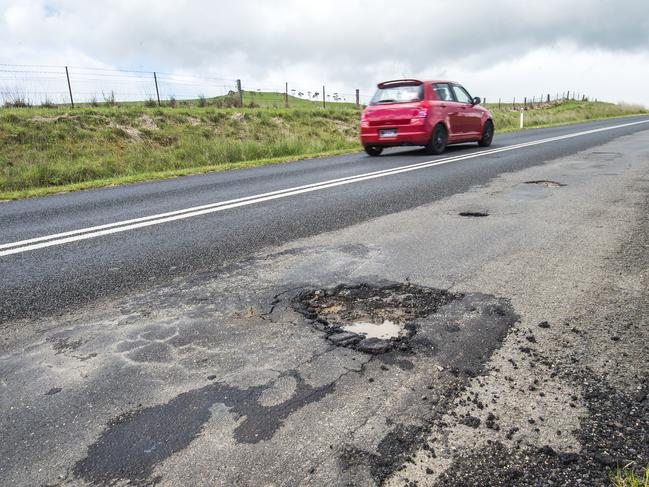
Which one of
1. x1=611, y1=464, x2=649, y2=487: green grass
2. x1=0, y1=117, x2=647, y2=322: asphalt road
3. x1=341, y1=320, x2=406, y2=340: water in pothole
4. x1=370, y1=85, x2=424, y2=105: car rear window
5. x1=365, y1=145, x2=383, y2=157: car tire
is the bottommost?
x1=611, y1=464, x2=649, y2=487: green grass

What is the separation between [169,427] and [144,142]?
771 inches

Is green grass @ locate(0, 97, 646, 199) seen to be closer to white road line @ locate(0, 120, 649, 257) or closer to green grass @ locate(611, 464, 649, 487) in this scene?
white road line @ locate(0, 120, 649, 257)

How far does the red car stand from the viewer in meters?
11.6

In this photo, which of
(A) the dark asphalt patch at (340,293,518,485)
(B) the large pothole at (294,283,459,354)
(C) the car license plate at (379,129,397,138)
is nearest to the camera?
(A) the dark asphalt patch at (340,293,518,485)

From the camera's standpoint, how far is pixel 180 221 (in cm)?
561

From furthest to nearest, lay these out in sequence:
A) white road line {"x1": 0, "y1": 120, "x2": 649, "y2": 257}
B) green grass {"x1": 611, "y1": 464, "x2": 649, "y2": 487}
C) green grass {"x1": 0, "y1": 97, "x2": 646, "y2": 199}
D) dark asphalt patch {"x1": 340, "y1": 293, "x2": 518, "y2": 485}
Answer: green grass {"x1": 0, "y1": 97, "x2": 646, "y2": 199}, white road line {"x1": 0, "y1": 120, "x2": 649, "y2": 257}, dark asphalt patch {"x1": 340, "y1": 293, "x2": 518, "y2": 485}, green grass {"x1": 611, "y1": 464, "x2": 649, "y2": 487}

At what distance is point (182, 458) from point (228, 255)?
2606 mm

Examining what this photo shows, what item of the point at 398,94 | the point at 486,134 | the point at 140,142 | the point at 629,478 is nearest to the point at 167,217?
the point at 629,478

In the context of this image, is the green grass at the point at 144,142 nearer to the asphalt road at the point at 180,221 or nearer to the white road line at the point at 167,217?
the asphalt road at the point at 180,221

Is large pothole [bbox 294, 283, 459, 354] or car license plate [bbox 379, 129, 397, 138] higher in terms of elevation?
car license plate [bbox 379, 129, 397, 138]

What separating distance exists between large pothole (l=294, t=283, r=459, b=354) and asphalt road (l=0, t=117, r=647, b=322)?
4.02ft

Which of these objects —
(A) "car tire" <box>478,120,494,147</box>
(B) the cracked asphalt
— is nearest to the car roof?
(A) "car tire" <box>478,120,494,147</box>

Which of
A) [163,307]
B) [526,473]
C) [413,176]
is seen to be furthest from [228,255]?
[413,176]

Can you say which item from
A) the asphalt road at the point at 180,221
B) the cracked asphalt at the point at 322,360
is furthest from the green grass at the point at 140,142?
the cracked asphalt at the point at 322,360
